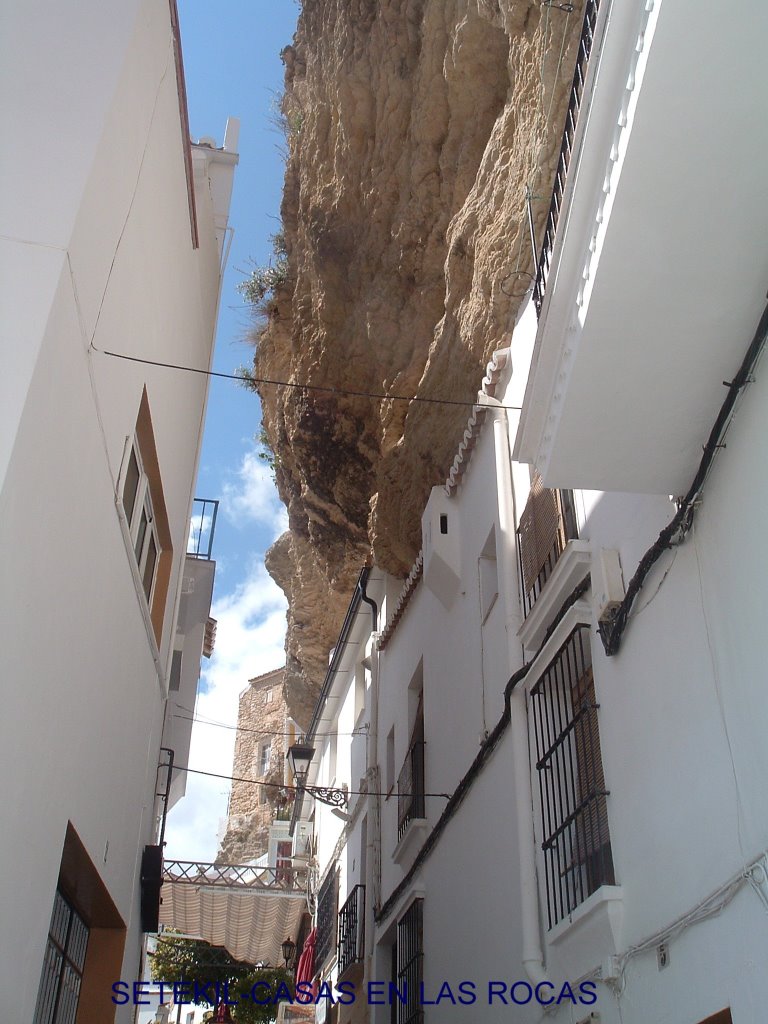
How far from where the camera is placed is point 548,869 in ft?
21.0

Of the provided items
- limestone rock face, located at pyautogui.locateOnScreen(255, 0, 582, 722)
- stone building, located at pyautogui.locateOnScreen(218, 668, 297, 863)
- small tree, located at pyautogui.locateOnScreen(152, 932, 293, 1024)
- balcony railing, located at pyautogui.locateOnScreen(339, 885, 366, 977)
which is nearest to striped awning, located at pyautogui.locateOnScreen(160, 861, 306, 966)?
balcony railing, located at pyautogui.locateOnScreen(339, 885, 366, 977)

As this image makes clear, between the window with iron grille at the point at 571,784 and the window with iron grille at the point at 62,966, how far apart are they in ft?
9.86

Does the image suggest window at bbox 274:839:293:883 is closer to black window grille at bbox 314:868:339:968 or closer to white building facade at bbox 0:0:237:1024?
black window grille at bbox 314:868:339:968

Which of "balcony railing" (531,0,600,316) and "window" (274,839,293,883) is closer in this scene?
"balcony railing" (531,0,600,316)

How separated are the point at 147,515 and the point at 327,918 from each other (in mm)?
10662

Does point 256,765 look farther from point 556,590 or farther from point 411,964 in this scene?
point 556,590

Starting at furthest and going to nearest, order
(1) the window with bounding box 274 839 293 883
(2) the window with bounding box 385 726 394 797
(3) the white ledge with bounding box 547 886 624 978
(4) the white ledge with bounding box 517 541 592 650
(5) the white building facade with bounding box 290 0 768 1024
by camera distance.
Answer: (1) the window with bounding box 274 839 293 883 → (2) the window with bounding box 385 726 394 797 → (4) the white ledge with bounding box 517 541 592 650 → (3) the white ledge with bounding box 547 886 624 978 → (5) the white building facade with bounding box 290 0 768 1024

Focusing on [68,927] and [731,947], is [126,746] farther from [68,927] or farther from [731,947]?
[731,947]

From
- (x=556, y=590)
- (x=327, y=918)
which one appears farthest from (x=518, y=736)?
(x=327, y=918)

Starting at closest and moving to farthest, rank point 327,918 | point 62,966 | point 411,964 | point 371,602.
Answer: point 62,966 → point 411,964 → point 371,602 → point 327,918

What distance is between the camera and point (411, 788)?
10711 millimetres

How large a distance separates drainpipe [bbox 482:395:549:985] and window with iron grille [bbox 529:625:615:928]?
14 cm

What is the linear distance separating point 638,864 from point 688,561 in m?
1.59

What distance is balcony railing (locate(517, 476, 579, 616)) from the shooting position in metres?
6.86
